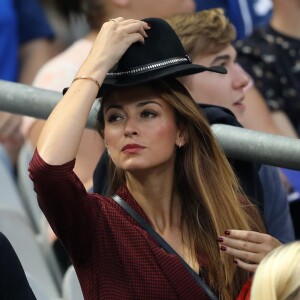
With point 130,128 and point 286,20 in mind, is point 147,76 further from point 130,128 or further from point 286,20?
point 286,20

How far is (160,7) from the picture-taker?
5.69 meters

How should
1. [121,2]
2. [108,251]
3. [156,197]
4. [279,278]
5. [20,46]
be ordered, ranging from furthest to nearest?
[20,46] < [121,2] < [156,197] < [108,251] < [279,278]

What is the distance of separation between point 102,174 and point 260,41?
1865 millimetres

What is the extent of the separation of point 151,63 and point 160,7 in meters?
2.03

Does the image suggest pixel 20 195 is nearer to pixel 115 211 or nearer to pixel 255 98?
pixel 255 98

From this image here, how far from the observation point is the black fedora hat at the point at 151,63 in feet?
12.0

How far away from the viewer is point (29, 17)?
238 inches

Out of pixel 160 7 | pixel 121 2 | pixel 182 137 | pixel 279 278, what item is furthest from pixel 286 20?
pixel 279 278

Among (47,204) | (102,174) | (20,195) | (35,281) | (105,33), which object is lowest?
(20,195)

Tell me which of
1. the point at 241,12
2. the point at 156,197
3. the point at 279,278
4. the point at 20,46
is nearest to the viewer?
the point at 279,278

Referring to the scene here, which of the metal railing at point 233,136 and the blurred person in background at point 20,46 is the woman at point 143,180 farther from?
the blurred person in background at point 20,46

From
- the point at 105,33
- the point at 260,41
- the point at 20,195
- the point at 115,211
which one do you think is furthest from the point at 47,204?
the point at 260,41

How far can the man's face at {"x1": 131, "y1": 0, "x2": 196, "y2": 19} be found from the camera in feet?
18.6

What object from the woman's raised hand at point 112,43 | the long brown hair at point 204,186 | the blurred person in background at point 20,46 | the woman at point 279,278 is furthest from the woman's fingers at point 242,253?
the blurred person in background at point 20,46
